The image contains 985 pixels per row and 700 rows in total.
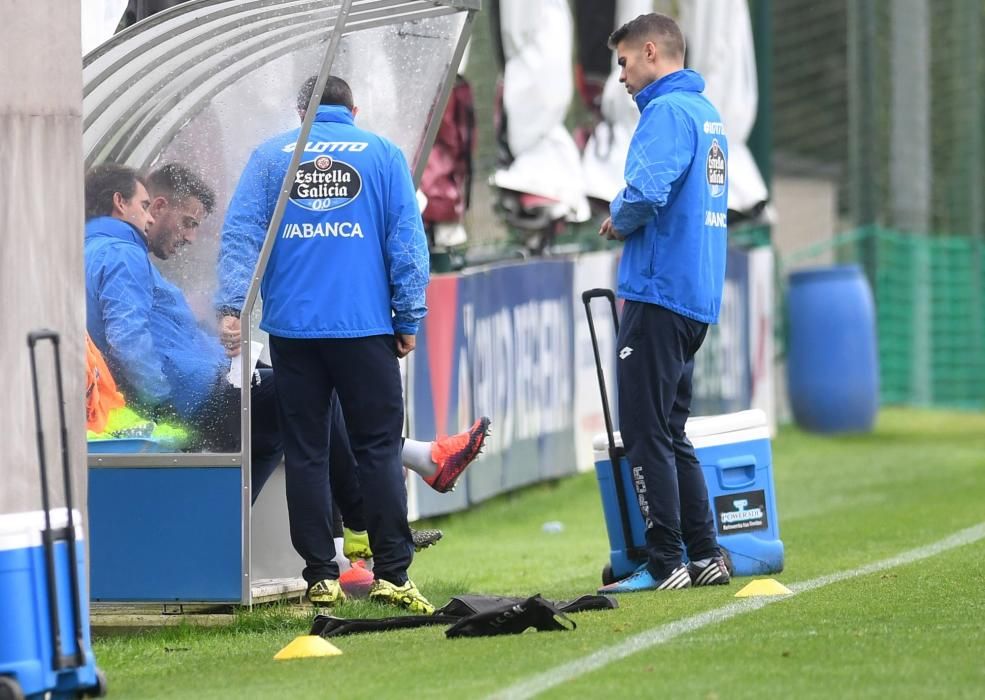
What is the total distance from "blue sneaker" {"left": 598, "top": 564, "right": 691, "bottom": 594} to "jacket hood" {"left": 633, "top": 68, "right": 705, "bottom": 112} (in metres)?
1.85

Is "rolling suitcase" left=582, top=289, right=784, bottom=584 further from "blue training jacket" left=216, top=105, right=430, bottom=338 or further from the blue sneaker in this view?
"blue training jacket" left=216, top=105, right=430, bottom=338

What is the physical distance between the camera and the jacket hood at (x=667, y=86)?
7.77 meters

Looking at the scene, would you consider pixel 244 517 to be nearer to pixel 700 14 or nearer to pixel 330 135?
pixel 330 135

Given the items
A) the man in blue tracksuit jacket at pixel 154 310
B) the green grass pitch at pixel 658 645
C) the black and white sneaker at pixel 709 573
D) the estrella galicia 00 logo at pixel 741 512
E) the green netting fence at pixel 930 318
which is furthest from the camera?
the green netting fence at pixel 930 318

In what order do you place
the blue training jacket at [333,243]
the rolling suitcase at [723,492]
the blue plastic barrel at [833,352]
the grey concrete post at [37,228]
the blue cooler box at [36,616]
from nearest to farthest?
the blue cooler box at [36,616] → the grey concrete post at [37,228] → the blue training jacket at [333,243] → the rolling suitcase at [723,492] → the blue plastic barrel at [833,352]

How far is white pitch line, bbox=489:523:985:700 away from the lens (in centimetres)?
517

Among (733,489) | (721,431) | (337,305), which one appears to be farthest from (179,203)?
(733,489)

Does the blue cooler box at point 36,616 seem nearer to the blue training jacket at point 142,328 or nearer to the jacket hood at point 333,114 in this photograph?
the blue training jacket at point 142,328

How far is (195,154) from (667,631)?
2.58m

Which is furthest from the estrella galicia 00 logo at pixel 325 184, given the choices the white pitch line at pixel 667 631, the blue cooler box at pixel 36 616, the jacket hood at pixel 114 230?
the blue cooler box at pixel 36 616

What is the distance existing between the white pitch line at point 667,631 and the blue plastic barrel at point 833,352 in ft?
34.4

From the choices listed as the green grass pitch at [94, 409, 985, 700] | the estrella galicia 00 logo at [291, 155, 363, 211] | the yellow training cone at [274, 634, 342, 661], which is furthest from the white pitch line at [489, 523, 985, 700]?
the estrella galicia 00 logo at [291, 155, 363, 211]

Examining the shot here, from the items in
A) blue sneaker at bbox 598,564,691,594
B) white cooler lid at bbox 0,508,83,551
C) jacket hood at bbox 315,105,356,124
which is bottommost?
blue sneaker at bbox 598,564,691,594

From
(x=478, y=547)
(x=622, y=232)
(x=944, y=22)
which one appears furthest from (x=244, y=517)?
(x=944, y=22)
